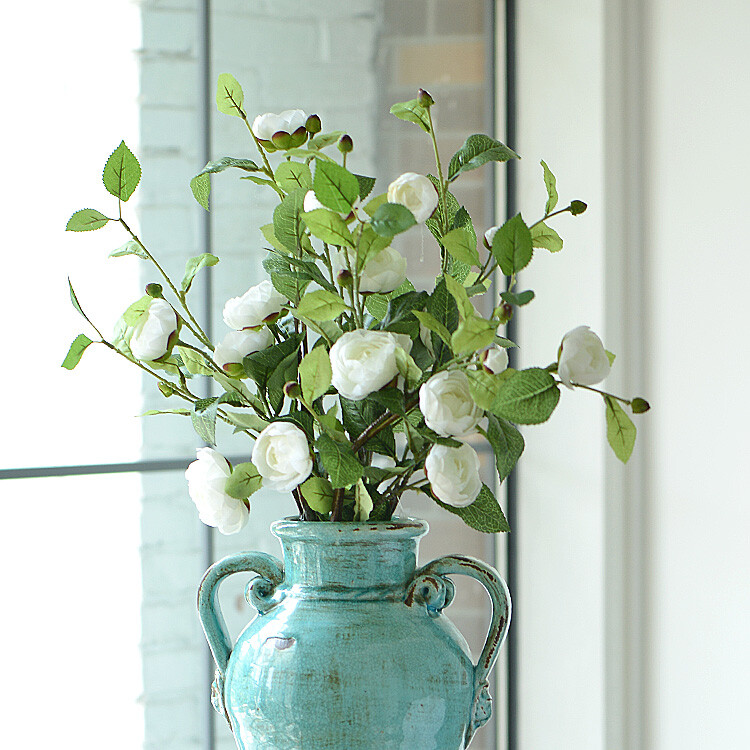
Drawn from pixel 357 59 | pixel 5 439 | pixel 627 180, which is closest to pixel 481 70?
pixel 357 59

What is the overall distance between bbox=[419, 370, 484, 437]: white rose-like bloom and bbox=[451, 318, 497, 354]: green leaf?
0.04 meters

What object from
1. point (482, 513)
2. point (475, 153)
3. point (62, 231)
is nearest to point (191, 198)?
point (62, 231)

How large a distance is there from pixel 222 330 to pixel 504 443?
2.89 ft

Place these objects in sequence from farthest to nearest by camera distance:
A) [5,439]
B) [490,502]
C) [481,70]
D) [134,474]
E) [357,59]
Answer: [481,70] → [357,59] → [134,474] → [5,439] → [490,502]

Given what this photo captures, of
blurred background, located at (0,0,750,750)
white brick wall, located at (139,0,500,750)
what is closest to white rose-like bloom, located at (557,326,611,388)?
blurred background, located at (0,0,750,750)

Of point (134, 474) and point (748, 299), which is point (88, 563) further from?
point (748, 299)

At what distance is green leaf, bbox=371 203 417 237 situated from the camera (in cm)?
61

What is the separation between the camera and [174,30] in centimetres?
143

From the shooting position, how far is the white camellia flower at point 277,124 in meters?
0.73

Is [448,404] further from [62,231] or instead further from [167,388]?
[62,231]

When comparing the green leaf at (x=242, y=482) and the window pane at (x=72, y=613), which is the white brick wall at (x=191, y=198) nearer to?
the window pane at (x=72, y=613)

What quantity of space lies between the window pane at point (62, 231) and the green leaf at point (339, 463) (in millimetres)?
823

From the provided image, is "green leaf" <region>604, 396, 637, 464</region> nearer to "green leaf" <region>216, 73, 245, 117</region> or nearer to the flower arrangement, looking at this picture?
the flower arrangement

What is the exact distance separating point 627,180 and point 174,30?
78 cm
